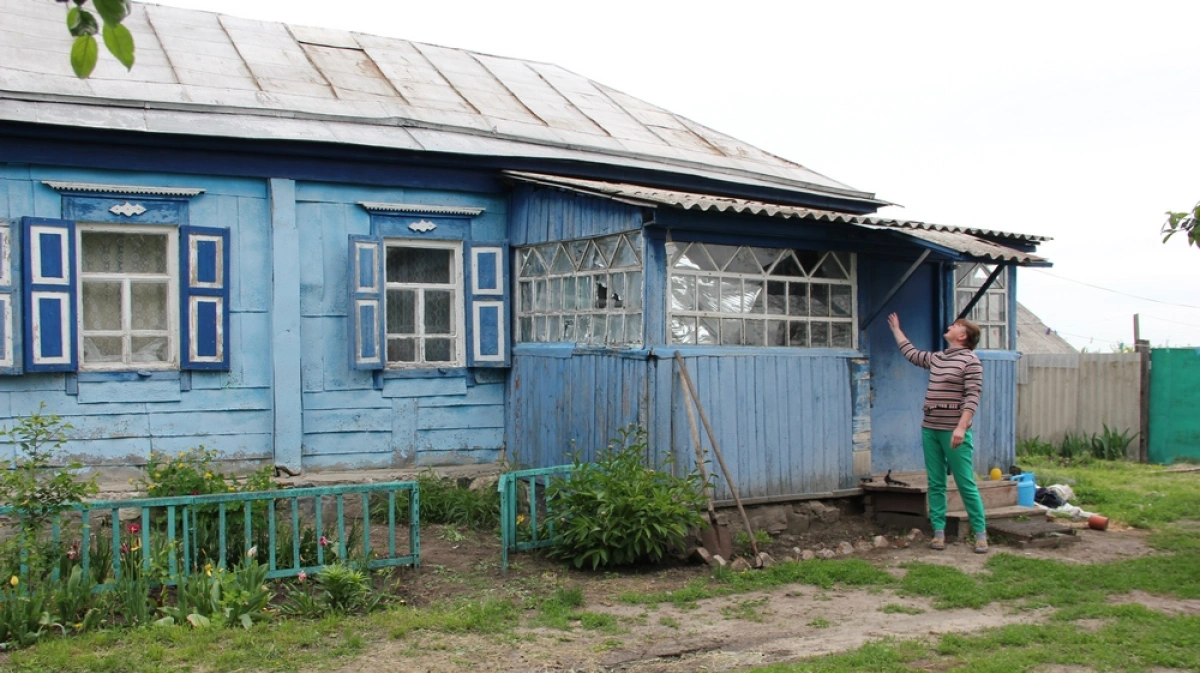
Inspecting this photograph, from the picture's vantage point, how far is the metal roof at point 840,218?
7.14 m

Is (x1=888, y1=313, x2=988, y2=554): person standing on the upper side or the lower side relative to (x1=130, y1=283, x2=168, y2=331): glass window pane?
lower

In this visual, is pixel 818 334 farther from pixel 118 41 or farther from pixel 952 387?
pixel 118 41

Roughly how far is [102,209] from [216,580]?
3.79 metres

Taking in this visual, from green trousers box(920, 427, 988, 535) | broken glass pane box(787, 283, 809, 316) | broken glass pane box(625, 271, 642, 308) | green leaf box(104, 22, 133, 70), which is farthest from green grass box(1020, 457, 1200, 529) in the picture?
green leaf box(104, 22, 133, 70)

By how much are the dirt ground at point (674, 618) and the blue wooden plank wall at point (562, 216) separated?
2.55 m

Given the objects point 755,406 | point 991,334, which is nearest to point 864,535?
point 755,406

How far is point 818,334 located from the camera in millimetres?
8352

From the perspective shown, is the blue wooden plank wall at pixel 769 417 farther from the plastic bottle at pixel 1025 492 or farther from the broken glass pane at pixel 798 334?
the plastic bottle at pixel 1025 492

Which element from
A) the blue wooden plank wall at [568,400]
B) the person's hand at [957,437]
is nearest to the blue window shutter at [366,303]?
the blue wooden plank wall at [568,400]

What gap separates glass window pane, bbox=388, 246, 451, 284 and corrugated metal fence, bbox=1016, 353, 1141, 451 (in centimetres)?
814

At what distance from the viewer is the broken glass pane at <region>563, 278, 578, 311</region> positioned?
8.44 metres

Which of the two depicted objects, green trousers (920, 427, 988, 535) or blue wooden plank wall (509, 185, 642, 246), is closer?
green trousers (920, 427, 988, 535)

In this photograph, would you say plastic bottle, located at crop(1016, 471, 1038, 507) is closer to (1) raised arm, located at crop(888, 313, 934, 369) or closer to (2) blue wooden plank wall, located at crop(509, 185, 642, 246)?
(1) raised arm, located at crop(888, 313, 934, 369)

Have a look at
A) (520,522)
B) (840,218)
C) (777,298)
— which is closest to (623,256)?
(777,298)
